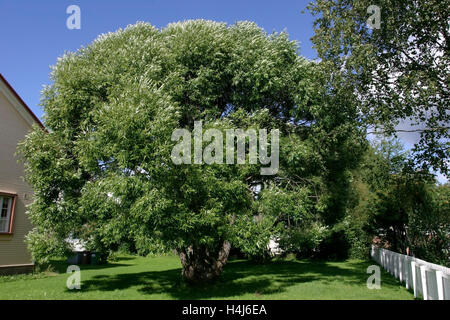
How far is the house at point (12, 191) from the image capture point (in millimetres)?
16312

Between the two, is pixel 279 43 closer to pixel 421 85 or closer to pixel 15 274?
pixel 421 85

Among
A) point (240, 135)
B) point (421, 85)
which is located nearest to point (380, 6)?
point (421, 85)

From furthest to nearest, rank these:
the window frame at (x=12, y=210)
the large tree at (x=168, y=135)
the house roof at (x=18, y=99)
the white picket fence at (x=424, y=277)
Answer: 1. the house roof at (x=18, y=99)
2. the window frame at (x=12, y=210)
3. the large tree at (x=168, y=135)
4. the white picket fence at (x=424, y=277)

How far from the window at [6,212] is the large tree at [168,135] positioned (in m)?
4.34

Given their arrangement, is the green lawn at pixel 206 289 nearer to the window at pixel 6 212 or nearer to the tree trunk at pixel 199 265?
the tree trunk at pixel 199 265

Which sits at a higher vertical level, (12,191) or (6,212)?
(12,191)

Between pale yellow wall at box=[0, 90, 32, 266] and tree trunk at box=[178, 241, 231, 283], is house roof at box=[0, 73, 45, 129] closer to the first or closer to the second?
pale yellow wall at box=[0, 90, 32, 266]

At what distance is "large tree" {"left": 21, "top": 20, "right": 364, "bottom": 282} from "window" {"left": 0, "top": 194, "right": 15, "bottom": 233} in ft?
14.2

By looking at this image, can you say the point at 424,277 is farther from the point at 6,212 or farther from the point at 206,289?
the point at 6,212

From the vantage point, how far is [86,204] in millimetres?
11188

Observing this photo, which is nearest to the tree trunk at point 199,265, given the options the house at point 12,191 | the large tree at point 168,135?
the large tree at point 168,135

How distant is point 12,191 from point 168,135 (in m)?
11.4

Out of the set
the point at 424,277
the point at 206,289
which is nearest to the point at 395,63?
the point at 424,277

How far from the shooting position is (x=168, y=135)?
10.1 meters
